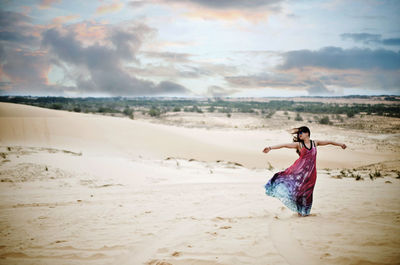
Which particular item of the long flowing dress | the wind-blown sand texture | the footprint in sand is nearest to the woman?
the long flowing dress

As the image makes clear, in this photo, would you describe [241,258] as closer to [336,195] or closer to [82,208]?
[82,208]

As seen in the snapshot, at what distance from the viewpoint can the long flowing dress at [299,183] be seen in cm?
465

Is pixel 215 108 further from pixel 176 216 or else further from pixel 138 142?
pixel 176 216

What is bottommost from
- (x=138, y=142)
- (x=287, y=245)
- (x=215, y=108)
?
(x=287, y=245)

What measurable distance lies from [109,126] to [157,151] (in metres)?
4.99

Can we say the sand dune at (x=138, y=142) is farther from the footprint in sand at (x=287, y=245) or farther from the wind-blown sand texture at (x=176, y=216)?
the footprint in sand at (x=287, y=245)

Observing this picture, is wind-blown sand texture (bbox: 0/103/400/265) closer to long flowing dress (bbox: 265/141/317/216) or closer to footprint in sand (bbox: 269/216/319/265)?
footprint in sand (bbox: 269/216/319/265)

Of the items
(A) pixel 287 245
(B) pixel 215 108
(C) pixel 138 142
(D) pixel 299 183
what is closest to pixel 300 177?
(D) pixel 299 183

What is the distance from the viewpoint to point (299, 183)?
15.5ft

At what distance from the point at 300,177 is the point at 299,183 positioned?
111 mm

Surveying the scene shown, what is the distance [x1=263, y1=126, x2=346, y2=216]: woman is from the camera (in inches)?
182

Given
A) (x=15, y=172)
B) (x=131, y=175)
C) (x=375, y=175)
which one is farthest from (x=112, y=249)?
(x=375, y=175)

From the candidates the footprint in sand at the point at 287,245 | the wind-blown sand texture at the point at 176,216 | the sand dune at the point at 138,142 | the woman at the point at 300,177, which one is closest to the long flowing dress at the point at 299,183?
the woman at the point at 300,177

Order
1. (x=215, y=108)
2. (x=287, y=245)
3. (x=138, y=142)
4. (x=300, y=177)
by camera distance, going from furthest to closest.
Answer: (x=215, y=108)
(x=138, y=142)
(x=300, y=177)
(x=287, y=245)
